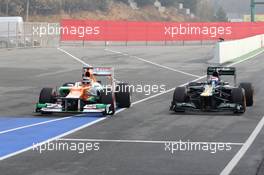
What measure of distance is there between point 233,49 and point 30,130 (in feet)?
99.7

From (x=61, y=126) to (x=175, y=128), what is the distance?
2.52m

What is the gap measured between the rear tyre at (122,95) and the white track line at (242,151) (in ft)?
14.0

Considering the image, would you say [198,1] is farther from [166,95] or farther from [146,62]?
[166,95]

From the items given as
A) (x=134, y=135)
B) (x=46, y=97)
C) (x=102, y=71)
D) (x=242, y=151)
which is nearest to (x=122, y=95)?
(x=102, y=71)

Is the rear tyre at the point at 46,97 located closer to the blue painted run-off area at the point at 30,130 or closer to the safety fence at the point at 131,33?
the blue painted run-off area at the point at 30,130

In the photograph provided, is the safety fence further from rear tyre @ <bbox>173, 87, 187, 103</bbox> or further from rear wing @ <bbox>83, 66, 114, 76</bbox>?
rear tyre @ <bbox>173, 87, 187, 103</bbox>

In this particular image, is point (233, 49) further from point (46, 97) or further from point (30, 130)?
point (30, 130)

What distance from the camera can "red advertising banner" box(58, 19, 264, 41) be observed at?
62438 millimetres

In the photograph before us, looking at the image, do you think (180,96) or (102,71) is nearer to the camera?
(180,96)

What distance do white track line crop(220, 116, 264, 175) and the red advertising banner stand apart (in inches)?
1870

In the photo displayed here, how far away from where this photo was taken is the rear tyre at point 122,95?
61.3 feet

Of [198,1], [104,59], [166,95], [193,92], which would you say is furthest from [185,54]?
[198,1]

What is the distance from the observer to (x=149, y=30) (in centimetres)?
6475

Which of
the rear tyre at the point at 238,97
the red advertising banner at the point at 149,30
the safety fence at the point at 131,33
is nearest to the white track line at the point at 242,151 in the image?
the rear tyre at the point at 238,97
